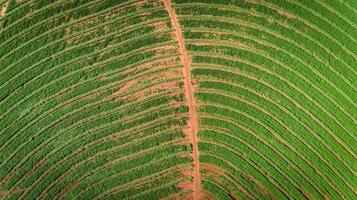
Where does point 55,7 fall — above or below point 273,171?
above

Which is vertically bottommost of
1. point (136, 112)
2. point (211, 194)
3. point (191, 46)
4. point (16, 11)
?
point (211, 194)

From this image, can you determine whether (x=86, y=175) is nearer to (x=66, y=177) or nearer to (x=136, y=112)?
(x=66, y=177)

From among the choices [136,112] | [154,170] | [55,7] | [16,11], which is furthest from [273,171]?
[16,11]
